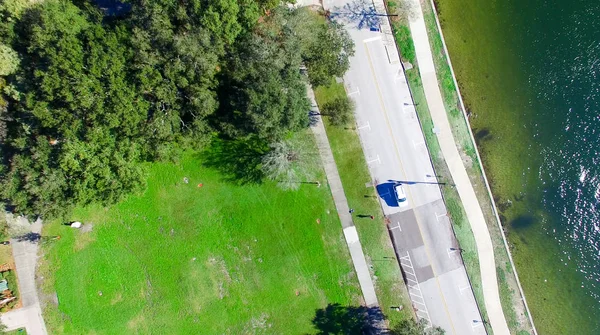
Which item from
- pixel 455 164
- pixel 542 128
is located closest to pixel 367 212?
pixel 455 164

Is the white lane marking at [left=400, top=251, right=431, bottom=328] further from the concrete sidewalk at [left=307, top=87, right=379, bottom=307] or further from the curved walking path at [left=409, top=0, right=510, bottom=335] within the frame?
the curved walking path at [left=409, top=0, right=510, bottom=335]

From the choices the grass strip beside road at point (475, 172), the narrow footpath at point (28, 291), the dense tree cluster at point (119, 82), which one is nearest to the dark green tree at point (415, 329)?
the grass strip beside road at point (475, 172)

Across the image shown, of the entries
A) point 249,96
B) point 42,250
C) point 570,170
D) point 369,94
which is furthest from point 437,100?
point 42,250

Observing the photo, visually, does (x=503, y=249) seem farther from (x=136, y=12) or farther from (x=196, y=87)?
(x=136, y=12)

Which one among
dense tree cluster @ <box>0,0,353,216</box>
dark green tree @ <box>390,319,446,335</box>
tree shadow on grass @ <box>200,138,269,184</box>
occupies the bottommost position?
dark green tree @ <box>390,319,446,335</box>

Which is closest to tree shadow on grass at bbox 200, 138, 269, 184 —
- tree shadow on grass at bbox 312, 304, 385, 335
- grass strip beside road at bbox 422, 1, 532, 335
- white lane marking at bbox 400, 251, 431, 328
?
tree shadow on grass at bbox 312, 304, 385, 335

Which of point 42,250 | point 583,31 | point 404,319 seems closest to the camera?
point 42,250
